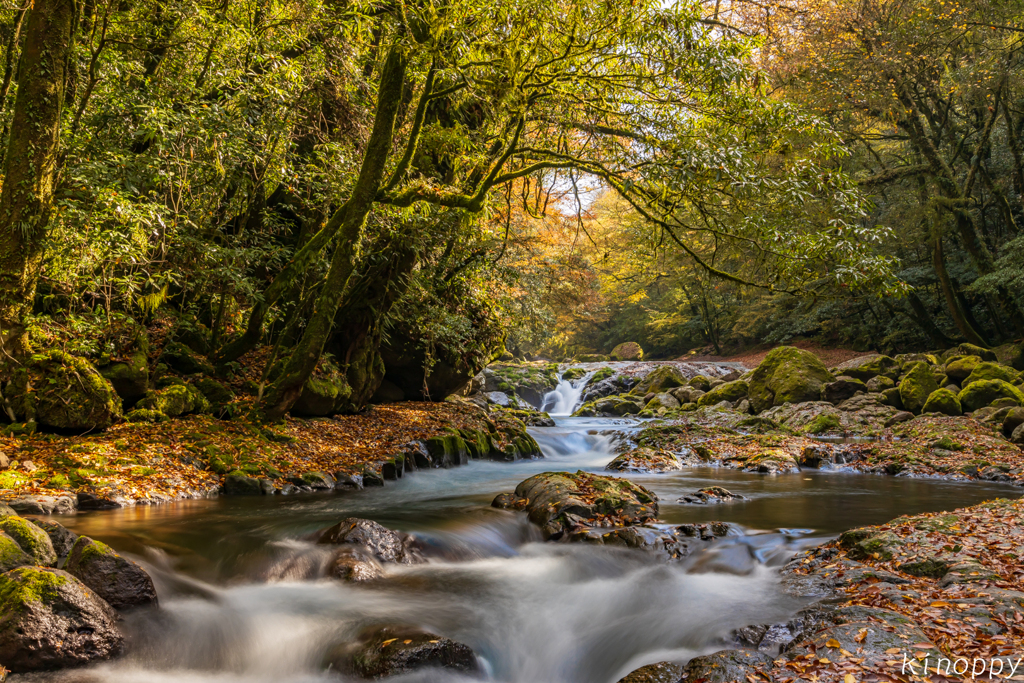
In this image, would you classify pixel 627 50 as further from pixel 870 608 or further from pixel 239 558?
pixel 239 558

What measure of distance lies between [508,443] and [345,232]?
5821mm

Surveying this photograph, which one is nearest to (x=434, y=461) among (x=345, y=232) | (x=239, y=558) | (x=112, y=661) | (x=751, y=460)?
(x=345, y=232)

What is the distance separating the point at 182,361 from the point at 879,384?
1744 centimetres

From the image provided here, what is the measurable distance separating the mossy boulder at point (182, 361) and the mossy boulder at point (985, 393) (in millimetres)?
16498

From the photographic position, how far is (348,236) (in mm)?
9031

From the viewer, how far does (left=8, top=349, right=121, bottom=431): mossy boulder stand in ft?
22.6

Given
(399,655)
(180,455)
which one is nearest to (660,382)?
(180,455)

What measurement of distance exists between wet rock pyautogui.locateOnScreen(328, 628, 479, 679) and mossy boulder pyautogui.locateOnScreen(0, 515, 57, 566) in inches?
84.0

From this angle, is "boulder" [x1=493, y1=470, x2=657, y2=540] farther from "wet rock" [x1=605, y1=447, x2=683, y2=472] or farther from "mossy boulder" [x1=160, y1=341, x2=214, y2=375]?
"mossy boulder" [x1=160, y1=341, x2=214, y2=375]

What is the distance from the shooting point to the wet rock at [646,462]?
10.9 metres

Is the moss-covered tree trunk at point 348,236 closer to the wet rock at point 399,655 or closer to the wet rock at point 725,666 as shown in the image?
the wet rock at point 399,655

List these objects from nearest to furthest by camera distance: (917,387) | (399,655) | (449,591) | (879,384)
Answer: (399,655) → (449,591) → (917,387) → (879,384)

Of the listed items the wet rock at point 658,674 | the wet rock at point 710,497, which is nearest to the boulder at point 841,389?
the wet rock at point 710,497

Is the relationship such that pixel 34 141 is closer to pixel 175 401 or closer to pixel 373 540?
pixel 175 401
